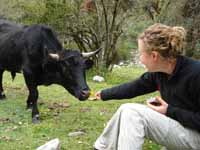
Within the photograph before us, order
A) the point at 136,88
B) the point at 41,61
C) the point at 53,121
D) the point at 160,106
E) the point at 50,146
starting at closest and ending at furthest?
the point at 160,106 → the point at 136,88 → the point at 50,146 → the point at 53,121 → the point at 41,61

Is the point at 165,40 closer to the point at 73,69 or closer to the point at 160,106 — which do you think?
the point at 160,106

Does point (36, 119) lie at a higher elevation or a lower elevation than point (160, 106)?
lower

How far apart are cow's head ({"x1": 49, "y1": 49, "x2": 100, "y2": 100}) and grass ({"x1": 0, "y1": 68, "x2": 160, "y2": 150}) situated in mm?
490

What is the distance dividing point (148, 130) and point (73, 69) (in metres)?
3.29

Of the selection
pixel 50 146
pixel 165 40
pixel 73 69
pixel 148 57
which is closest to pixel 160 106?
pixel 148 57

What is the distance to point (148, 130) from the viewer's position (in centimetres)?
442

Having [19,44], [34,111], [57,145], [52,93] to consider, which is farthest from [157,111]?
[52,93]

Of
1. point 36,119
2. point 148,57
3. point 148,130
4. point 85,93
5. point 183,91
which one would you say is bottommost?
point 36,119

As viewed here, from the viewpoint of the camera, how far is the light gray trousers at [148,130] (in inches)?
169

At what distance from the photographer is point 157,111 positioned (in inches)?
177

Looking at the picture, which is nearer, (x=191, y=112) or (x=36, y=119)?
(x=191, y=112)

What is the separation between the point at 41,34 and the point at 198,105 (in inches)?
171

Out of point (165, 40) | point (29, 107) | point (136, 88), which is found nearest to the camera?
point (165, 40)

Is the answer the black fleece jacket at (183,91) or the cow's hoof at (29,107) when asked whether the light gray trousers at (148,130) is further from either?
the cow's hoof at (29,107)
